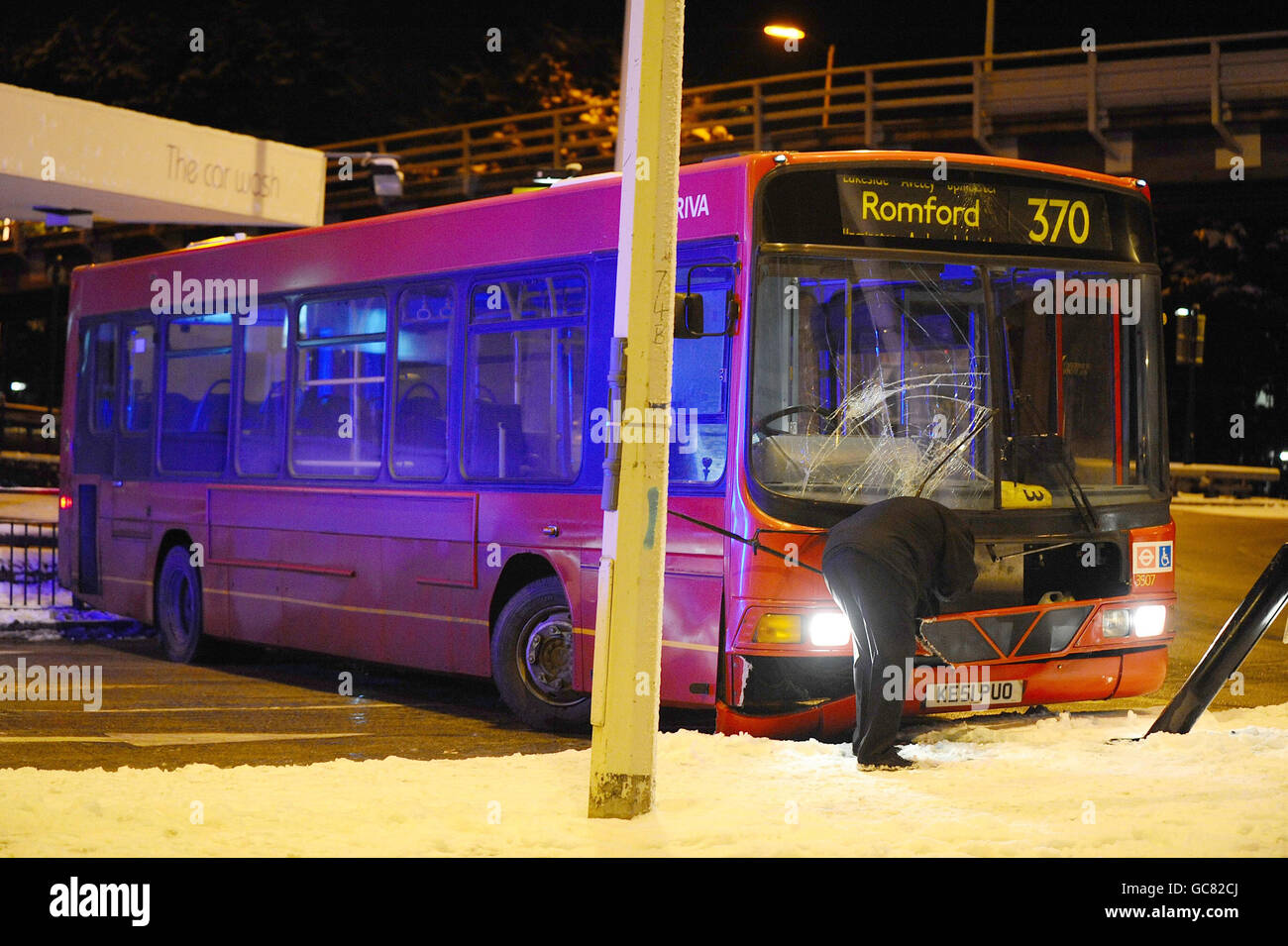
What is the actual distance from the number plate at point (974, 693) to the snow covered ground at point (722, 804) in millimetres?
293

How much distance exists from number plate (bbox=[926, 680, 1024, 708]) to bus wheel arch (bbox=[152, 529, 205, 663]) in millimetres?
7075

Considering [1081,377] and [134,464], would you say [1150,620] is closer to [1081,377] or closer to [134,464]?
[1081,377]

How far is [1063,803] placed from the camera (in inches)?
267

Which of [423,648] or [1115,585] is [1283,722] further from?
[423,648]

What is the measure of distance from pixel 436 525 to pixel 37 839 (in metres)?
5.26

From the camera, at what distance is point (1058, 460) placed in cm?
925

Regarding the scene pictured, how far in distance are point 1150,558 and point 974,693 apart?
1.44 meters

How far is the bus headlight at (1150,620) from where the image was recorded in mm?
9516

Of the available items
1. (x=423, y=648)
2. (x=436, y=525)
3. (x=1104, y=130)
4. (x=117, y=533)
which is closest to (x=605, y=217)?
(x=436, y=525)

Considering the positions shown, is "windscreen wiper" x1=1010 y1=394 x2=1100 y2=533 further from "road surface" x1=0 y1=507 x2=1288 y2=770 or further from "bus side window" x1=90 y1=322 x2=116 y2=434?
"bus side window" x1=90 y1=322 x2=116 y2=434

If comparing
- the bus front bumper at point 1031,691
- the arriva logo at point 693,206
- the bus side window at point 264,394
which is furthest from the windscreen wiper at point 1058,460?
the bus side window at point 264,394

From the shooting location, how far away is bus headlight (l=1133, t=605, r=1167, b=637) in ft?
31.2

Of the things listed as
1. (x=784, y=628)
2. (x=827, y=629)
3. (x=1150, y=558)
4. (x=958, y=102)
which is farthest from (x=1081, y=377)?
(x=958, y=102)
